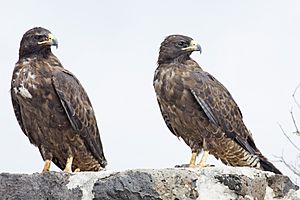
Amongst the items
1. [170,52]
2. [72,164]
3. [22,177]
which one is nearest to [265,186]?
[22,177]

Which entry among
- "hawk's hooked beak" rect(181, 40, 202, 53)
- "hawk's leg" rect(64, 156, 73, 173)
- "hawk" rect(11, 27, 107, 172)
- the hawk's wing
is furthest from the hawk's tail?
"hawk's leg" rect(64, 156, 73, 173)

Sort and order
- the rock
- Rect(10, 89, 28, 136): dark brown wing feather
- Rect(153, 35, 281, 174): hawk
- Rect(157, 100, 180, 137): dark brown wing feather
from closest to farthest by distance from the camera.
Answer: the rock
Rect(10, 89, 28, 136): dark brown wing feather
Rect(153, 35, 281, 174): hawk
Rect(157, 100, 180, 137): dark brown wing feather

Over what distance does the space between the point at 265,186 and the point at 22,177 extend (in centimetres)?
157

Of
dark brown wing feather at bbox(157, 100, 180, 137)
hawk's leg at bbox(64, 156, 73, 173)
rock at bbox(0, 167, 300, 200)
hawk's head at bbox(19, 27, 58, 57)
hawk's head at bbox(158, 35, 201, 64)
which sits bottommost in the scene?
hawk's leg at bbox(64, 156, 73, 173)

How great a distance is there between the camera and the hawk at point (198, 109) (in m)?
5.34

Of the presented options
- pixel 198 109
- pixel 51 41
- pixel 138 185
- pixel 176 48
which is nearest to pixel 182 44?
pixel 176 48

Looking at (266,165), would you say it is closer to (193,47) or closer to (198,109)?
(198,109)

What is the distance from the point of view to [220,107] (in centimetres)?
555

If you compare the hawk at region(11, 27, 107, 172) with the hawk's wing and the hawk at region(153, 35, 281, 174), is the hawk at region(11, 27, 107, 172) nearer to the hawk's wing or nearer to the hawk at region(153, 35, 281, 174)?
the hawk at region(153, 35, 281, 174)

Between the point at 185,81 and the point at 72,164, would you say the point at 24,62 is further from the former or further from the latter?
the point at 185,81

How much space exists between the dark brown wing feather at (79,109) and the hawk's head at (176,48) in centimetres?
106

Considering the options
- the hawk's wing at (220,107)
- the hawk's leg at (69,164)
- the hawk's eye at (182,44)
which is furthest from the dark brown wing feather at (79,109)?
the hawk's eye at (182,44)

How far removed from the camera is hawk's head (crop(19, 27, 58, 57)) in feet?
16.4

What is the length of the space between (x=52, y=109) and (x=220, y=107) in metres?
1.73
